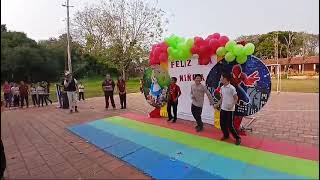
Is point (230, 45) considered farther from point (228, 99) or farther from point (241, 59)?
point (228, 99)

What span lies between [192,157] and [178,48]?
4.52m

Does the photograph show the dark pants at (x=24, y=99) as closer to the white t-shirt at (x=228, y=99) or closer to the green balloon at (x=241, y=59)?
the green balloon at (x=241, y=59)

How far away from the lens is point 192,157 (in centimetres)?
604

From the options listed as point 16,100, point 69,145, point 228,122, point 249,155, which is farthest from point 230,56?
point 16,100

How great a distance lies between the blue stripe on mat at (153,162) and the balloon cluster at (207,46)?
121 inches

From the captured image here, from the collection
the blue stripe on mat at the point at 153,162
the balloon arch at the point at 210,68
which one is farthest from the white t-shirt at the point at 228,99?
the blue stripe on mat at the point at 153,162

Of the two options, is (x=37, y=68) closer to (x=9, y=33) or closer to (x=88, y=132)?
(x=9, y=33)

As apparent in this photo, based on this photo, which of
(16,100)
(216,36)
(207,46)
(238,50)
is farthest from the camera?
(16,100)

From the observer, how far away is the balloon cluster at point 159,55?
10695 millimetres

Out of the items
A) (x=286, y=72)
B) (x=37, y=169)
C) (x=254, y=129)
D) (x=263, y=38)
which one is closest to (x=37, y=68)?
(x=37, y=169)

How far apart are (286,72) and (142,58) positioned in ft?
58.3

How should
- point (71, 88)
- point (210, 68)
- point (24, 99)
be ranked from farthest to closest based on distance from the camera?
point (24, 99) → point (71, 88) → point (210, 68)

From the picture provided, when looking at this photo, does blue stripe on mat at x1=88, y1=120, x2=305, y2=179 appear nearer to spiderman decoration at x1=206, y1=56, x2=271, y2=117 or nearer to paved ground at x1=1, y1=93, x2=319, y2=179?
paved ground at x1=1, y1=93, x2=319, y2=179

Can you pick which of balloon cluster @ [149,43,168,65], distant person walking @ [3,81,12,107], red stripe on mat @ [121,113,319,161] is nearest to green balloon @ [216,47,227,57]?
red stripe on mat @ [121,113,319,161]
